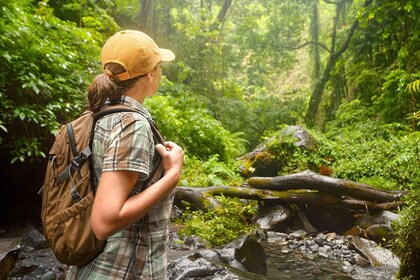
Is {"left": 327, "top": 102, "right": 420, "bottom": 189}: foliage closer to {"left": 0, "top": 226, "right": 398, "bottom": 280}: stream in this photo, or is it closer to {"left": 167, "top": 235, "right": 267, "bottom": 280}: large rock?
{"left": 0, "top": 226, "right": 398, "bottom": 280}: stream

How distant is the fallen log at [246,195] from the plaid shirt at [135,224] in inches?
260

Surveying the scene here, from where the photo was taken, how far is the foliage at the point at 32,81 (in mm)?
4963

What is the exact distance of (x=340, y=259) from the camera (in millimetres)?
6281

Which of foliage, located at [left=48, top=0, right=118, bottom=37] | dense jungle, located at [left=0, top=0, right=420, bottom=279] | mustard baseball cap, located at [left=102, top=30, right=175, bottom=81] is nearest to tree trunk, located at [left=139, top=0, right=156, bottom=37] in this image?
dense jungle, located at [left=0, top=0, right=420, bottom=279]

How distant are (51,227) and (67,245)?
0.37ft

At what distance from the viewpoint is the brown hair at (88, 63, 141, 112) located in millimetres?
1440

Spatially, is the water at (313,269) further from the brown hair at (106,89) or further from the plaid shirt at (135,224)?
the brown hair at (106,89)

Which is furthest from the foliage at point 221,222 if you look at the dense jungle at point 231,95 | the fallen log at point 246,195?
the fallen log at point 246,195

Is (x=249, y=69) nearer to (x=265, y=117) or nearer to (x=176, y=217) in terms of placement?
(x=265, y=117)

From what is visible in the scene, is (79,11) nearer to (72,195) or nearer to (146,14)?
(146,14)

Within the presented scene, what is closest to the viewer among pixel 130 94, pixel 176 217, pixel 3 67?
pixel 130 94

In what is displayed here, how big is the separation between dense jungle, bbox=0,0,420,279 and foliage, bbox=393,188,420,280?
0.01m

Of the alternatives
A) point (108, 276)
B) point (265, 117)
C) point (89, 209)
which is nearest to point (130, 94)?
point (89, 209)

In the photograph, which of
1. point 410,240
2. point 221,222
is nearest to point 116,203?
point 410,240
